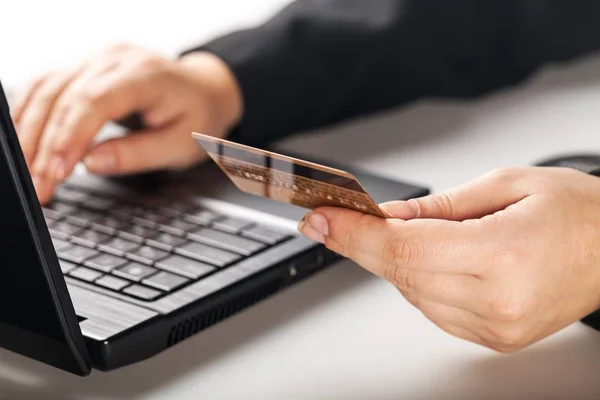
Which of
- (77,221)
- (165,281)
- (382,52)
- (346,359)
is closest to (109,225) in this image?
(77,221)

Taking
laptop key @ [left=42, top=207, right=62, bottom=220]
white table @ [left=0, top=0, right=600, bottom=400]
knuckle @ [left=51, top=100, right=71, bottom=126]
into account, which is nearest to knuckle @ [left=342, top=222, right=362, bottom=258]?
white table @ [left=0, top=0, right=600, bottom=400]

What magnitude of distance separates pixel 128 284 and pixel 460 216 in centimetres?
23

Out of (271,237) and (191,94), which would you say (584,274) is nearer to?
(271,237)

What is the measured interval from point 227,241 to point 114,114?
9.2 inches

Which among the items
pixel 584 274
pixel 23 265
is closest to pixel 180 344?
pixel 23 265

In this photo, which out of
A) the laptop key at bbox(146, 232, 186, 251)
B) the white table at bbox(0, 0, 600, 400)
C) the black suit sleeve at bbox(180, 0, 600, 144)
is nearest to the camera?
the white table at bbox(0, 0, 600, 400)

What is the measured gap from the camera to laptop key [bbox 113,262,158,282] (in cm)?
65

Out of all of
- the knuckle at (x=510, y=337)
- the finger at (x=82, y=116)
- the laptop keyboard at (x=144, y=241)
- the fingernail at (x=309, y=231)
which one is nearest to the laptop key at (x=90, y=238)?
the laptop keyboard at (x=144, y=241)

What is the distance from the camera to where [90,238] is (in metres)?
0.72

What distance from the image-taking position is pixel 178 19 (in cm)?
165

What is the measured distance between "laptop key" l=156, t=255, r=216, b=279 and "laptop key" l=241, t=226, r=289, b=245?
0.06 meters

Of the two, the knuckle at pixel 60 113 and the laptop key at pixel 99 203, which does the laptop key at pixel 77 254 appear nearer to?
the laptop key at pixel 99 203

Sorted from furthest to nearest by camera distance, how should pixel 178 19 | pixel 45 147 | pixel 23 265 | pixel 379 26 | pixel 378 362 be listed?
pixel 178 19 → pixel 379 26 → pixel 45 147 → pixel 378 362 → pixel 23 265

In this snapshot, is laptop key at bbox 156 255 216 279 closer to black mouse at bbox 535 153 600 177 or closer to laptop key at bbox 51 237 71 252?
laptop key at bbox 51 237 71 252
